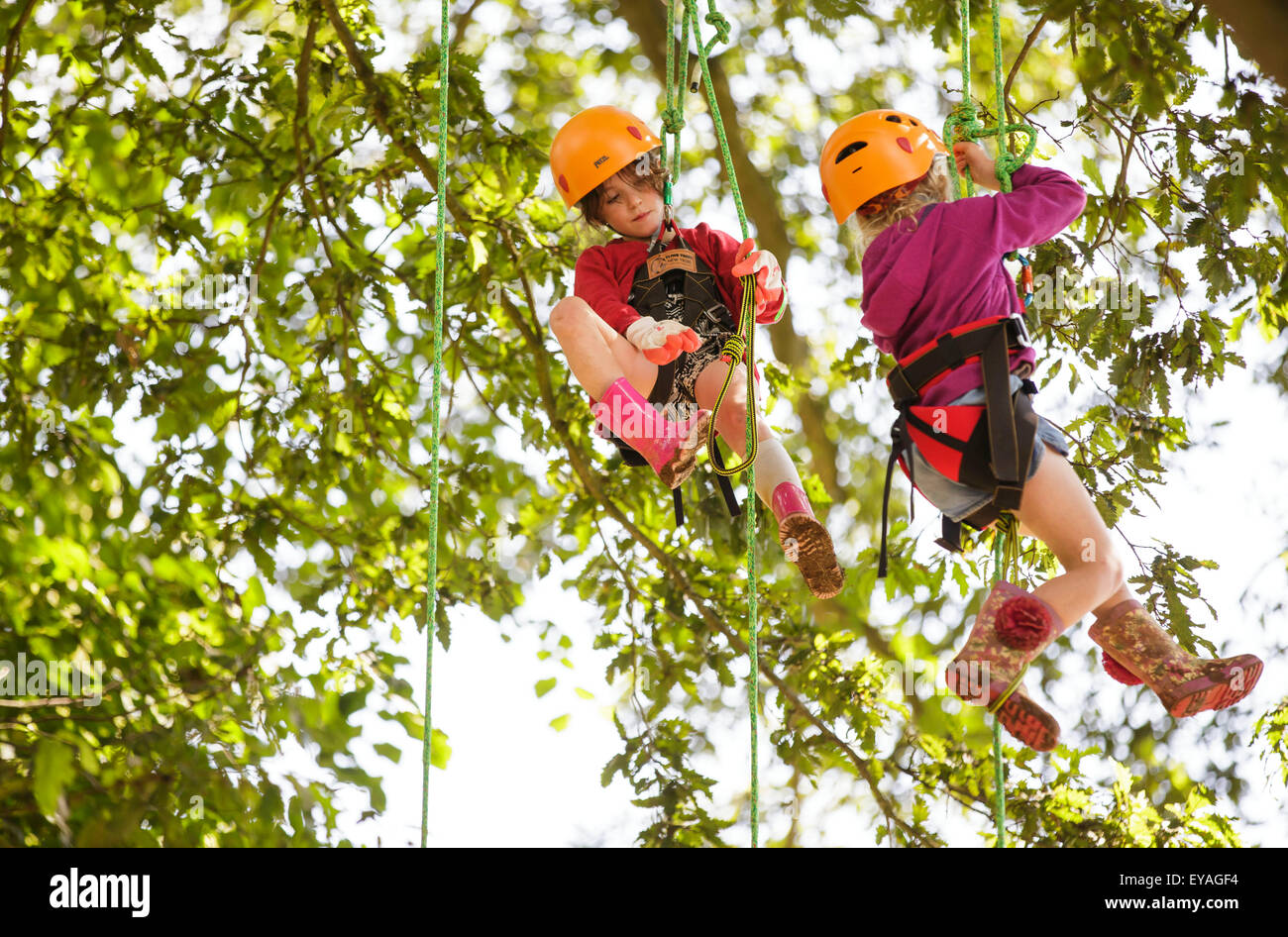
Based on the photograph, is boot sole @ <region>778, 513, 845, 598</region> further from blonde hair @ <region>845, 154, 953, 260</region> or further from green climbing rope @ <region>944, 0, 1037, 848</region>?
blonde hair @ <region>845, 154, 953, 260</region>

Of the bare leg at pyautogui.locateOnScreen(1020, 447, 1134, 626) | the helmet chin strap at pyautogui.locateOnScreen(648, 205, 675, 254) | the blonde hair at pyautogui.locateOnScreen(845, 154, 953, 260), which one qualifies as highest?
the helmet chin strap at pyautogui.locateOnScreen(648, 205, 675, 254)

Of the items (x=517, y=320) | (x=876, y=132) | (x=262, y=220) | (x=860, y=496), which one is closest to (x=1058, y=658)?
(x=860, y=496)

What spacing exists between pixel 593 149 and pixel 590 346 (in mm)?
518

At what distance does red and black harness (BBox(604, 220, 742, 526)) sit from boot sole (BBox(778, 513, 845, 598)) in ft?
0.56

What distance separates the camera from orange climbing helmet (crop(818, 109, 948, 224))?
2.72 metres

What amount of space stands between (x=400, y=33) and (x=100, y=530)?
Answer: 405 centimetres

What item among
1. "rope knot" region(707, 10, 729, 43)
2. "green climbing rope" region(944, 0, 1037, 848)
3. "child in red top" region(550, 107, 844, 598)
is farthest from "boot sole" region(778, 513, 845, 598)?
"rope knot" region(707, 10, 729, 43)

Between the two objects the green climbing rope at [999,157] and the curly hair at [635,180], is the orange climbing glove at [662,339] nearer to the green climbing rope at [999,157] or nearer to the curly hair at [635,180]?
the curly hair at [635,180]

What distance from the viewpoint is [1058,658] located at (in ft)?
24.2

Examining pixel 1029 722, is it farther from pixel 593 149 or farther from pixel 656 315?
pixel 593 149

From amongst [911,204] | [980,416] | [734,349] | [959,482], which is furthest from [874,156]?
[959,482]

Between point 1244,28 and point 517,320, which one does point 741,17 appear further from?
point 1244,28

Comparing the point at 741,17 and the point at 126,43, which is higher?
the point at 741,17

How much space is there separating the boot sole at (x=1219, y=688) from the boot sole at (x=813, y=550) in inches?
28.1
